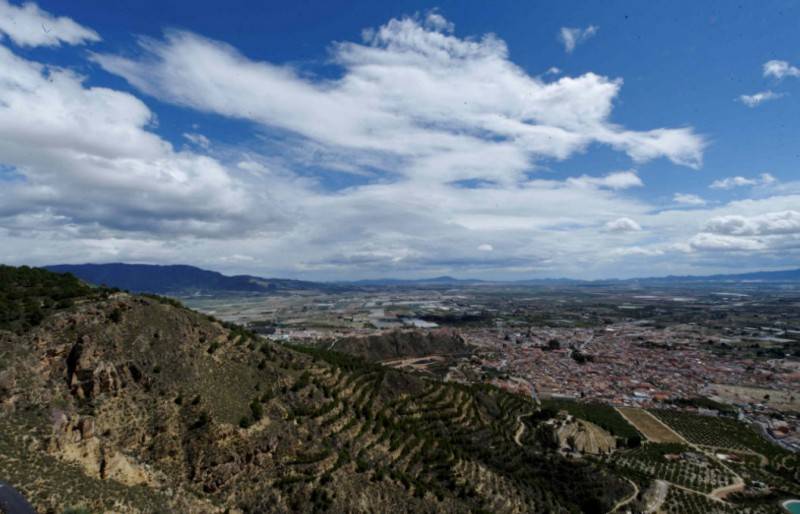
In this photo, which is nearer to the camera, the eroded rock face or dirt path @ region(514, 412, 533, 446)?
dirt path @ region(514, 412, 533, 446)

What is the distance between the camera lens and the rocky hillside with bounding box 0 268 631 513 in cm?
2738

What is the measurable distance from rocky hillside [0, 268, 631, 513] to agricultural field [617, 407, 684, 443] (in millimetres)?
34992

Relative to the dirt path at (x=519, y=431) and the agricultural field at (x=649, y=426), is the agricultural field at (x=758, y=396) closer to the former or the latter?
the agricultural field at (x=649, y=426)

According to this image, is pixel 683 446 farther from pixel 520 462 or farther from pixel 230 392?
pixel 230 392

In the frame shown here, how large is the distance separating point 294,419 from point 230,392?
6581 millimetres

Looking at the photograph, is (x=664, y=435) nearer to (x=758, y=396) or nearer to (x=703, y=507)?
(x=703, y=507)

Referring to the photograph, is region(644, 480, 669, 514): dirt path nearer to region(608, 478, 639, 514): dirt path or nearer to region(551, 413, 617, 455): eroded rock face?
region(608, 478, 639, 514): dirt path

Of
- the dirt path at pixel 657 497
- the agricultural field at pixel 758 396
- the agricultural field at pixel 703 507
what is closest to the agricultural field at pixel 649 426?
the dirt path at pixel 657 497

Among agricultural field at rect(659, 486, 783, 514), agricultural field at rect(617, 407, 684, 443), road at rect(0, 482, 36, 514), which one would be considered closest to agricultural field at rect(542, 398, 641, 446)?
agricultural field at rect(617, 407, 684, 443)

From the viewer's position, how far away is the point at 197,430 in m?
33.6

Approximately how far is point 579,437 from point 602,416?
2786cm

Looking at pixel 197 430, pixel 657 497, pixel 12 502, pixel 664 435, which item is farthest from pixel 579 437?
pixel 12 502

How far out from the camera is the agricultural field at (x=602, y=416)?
270 feet

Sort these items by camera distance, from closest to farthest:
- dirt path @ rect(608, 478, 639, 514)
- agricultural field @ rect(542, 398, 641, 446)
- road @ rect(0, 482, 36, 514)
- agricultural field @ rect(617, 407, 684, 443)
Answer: road @ rect(0, 482, 36, 514) → dirt path @ rect(608, 478, 639, 514) → agricultural field @ rect(542, 398, 641, 446) → agricultural field @ rect(617, 407, 684, 443)
